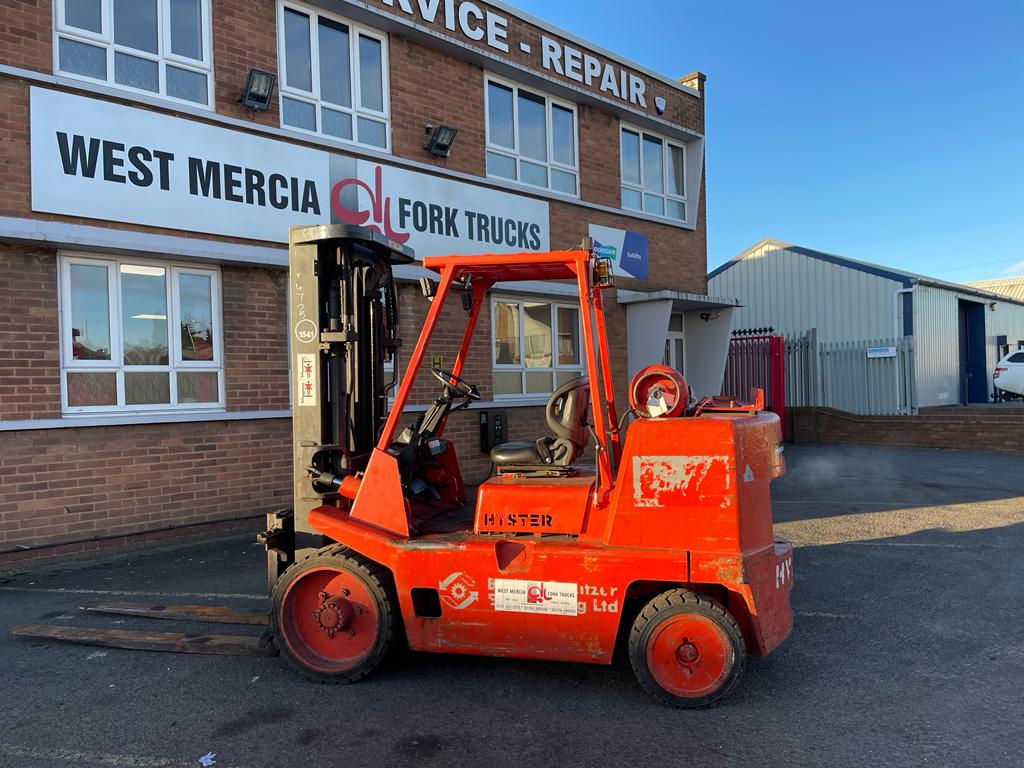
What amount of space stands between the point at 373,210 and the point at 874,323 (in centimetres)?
1557

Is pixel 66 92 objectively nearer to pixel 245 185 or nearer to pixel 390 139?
pixel 245 185

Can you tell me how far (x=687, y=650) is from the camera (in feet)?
12.6

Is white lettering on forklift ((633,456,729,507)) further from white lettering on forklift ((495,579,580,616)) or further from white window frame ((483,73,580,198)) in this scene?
white window frame ((483,73,580,198))

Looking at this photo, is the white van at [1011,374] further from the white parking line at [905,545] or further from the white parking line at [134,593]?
the white parking line at [134,593]

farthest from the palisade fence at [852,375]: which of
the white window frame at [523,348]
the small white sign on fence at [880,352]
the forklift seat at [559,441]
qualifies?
the forklift seat at [559,441]

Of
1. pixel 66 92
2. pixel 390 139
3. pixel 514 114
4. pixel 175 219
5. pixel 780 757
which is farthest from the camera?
pixel 514 114

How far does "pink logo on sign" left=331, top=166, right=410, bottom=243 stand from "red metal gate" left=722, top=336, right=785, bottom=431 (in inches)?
435

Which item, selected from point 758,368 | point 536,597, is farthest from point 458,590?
point 758,368

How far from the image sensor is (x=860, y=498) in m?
10.2

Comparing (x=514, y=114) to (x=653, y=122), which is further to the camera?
(x=653, y=122)

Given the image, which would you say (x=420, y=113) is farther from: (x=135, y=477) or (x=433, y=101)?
(x=135, y=477)

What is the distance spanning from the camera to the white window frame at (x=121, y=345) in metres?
7.32

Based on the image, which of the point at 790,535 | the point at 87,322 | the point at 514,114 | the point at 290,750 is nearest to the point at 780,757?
the point at 290,750

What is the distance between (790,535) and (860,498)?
287 cm
